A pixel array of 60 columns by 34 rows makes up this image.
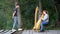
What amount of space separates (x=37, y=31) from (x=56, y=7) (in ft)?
26.1

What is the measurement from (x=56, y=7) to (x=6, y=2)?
5163 millimetres

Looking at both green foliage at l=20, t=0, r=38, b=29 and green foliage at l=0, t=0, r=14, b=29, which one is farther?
green foliage at l=0, t=0, r=14, b=29

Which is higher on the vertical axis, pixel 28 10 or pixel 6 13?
pixel 28 10

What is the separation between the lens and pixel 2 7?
21.9 metres

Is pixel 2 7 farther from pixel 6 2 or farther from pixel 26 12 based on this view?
pixel 26 12

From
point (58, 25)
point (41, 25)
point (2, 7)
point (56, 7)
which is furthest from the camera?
point (2, 7)

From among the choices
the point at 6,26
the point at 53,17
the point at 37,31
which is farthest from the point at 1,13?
the point at 37,31

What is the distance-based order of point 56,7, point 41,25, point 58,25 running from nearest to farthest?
point 41,25
point 58,25
point 56,7

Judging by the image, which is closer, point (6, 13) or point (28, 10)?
point (28, 10)

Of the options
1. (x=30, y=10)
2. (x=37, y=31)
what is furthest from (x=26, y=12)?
(x=37, y=31)

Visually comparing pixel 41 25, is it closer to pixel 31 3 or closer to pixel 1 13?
pixel 31 3

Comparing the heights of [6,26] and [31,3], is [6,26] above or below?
below

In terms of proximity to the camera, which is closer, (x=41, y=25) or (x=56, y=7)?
(x=41, y=25)

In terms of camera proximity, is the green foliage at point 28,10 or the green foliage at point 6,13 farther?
the green foliage at point 6,13
